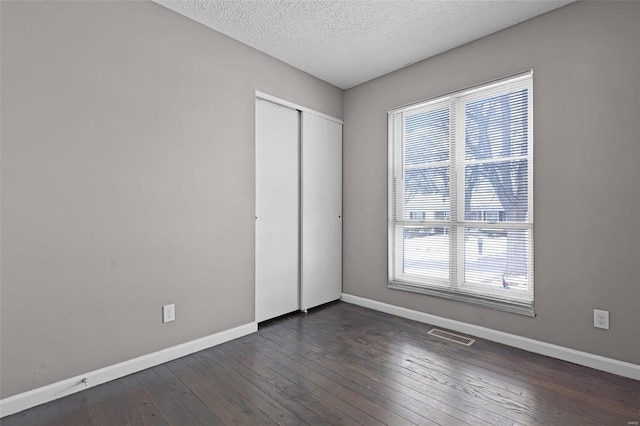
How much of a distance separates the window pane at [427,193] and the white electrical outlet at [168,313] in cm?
251

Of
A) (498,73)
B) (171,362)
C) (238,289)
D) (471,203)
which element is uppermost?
(498,73)

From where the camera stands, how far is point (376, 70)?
11.8 feet

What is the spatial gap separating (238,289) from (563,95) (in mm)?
3211

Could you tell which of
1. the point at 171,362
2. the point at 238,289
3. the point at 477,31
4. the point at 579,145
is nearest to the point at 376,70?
the point at 477,31

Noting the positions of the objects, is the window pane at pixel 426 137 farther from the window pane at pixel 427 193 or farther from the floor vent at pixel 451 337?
the floor vent at pixel 451 337

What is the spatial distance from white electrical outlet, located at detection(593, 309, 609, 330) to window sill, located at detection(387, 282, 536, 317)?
39cm

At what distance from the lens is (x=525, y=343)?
2656 millimetres

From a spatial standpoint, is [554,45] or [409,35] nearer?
[554,45]

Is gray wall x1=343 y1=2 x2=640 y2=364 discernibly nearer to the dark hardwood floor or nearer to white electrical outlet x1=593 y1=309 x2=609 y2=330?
white electrical outlet x1=593 y1=309 x2=609 y2=330

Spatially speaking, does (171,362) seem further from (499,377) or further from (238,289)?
(499,377)

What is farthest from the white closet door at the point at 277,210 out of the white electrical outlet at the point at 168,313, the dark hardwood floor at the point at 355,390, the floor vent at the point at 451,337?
the floor vent at the point at 451,337

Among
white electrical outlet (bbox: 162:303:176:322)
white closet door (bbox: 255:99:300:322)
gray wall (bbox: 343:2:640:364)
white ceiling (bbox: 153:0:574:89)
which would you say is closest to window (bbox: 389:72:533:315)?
gray wall (bbox: 343:2:640:364)

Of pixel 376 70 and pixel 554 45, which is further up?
pixel 376 70

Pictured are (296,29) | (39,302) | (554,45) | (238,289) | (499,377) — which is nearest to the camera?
(39,302)
